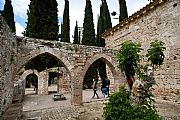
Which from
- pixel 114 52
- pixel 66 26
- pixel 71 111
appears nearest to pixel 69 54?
pixel 71 111

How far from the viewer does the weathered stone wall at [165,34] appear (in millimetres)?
8555

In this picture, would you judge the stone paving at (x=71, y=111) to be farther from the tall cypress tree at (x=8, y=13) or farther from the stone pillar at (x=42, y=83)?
the tall cypress tree at (x=8, y=13)

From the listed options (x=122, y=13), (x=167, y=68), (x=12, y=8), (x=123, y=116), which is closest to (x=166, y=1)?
(x=167, y=68)

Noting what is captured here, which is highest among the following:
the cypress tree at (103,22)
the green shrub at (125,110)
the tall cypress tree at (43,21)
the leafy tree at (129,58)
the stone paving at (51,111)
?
the cypress tree at (103,22)

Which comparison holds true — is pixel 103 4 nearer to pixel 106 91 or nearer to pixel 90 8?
pixel 90 8

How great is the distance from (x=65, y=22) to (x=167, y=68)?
693 inches

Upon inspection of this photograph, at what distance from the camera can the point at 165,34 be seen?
929 cm

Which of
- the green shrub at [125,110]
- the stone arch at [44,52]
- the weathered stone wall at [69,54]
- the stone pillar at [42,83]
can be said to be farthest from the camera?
the stone pillar at [42,83]

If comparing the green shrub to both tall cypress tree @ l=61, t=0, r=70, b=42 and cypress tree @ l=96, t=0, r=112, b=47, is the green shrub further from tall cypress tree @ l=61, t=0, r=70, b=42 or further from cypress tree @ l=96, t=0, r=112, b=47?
tall cypress tree @ l=61, t=0, r=70, b=42

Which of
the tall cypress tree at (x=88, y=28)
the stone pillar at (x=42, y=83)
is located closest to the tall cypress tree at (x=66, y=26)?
the tall cypress tree at (x=88, y=28)

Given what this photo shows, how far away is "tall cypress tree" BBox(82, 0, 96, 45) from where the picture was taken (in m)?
21.1

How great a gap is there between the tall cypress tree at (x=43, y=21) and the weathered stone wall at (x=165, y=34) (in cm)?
712

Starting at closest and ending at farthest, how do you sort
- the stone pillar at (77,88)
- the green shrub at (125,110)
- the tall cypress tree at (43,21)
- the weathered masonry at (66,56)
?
the green shrub at (125,110)
the weathered masonry at (66,56)
the stone pillar at (77,88)
the tall cypress tree at (43,21)

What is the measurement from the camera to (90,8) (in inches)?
876
